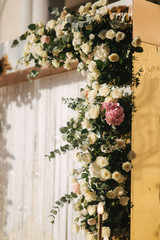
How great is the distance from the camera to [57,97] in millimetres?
3619

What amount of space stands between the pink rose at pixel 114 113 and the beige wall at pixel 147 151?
24cm

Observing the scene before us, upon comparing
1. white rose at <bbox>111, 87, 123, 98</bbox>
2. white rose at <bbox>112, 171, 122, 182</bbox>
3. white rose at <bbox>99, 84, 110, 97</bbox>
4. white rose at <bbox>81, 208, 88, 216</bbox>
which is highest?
white rose at <bbox>99, 84, 110, 97</bbox>

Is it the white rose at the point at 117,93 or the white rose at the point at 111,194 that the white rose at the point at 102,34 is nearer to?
the white rose at the point at 117,93

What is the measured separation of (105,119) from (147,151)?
1.54 feet

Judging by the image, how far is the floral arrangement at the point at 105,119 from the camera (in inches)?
93.8

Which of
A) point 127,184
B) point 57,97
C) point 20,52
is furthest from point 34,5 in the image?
point 127,184

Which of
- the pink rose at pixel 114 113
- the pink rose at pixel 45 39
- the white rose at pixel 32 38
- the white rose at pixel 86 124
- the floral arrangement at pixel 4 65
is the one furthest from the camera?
the floral arrangement at pixel 4 65

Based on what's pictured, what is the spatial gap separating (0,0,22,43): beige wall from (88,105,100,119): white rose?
6.62ft

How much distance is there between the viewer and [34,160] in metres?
3.87

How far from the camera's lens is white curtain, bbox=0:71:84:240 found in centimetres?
348

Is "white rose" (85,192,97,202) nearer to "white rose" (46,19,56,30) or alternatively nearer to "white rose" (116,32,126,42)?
"white rose" (116,32,126,42)

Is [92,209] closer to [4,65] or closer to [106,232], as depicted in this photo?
[106,232]

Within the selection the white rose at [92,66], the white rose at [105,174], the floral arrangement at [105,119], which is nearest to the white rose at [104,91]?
the floral arrangement at [105,119]

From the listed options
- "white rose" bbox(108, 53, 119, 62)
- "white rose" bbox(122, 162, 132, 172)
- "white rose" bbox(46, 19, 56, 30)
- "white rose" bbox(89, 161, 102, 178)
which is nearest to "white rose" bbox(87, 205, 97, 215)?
"white rose" bbox(89, 161, 102, 178)
